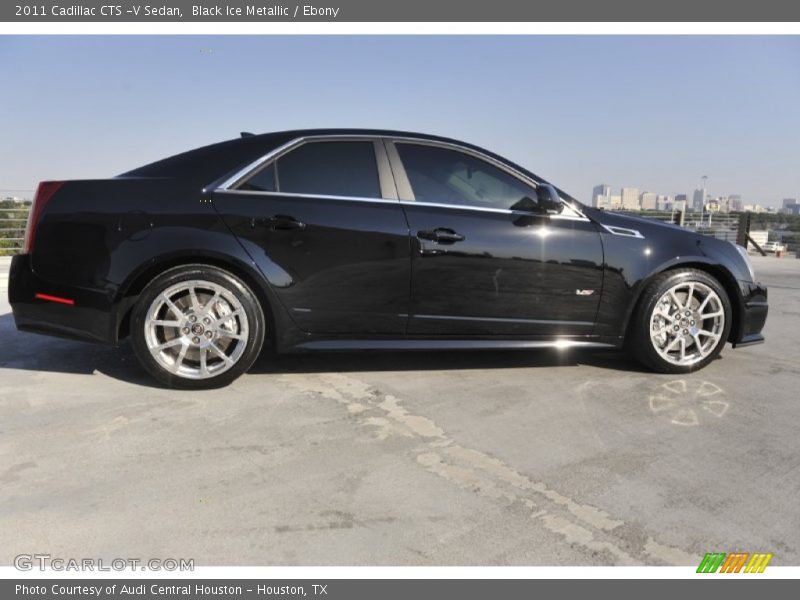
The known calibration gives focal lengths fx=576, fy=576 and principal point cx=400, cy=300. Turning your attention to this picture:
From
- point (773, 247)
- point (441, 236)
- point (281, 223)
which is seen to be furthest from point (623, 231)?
point (773, 247)

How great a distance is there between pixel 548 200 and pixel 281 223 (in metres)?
1.64

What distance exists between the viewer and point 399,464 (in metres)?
2.49

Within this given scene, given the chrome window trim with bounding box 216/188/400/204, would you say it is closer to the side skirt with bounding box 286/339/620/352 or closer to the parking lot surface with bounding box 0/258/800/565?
the side skirt with bounding box 286/339/620/352

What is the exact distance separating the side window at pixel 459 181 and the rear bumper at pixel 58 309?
6.43ft

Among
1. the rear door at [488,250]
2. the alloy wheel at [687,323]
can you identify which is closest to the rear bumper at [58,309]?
the rear door at [488,250]

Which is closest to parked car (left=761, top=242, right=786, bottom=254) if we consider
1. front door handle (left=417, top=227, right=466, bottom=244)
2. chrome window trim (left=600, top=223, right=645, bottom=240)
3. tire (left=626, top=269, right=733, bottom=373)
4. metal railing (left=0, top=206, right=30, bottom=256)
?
tire (left=626, top=269, right=733, bottom=373)

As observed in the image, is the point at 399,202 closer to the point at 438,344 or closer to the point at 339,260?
the point at 339,260

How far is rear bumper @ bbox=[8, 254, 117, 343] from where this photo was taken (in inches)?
129

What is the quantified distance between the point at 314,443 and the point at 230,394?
86cm
